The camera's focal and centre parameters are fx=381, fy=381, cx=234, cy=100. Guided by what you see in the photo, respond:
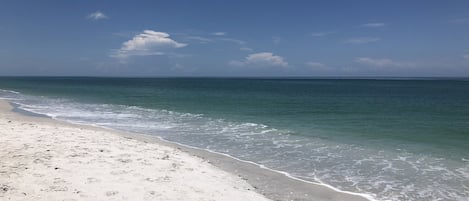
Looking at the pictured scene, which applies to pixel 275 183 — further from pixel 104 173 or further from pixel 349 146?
pixel 349 146

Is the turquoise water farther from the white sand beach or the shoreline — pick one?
the white sand beach

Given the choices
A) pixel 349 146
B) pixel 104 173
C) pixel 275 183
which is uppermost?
pixel 104 173

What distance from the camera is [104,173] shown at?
9078 mm

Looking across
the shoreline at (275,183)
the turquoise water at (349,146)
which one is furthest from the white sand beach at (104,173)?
the turquoise water at (349,146)

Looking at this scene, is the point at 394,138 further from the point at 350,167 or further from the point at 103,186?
the point at 103,186

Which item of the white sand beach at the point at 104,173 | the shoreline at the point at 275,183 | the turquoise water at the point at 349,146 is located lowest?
the turquoise water at the point at 349,146

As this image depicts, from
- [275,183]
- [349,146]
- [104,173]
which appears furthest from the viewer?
[349,146]

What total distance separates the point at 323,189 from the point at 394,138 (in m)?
10.2

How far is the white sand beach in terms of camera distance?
7660 mm

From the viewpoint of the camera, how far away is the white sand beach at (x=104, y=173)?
766 centimetres

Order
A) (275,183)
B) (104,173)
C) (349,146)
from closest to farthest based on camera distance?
(104,173), (275,183), (349,146)

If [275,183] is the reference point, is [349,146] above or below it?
below

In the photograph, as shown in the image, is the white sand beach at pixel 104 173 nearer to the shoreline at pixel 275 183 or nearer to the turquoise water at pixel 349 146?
the shoreline at pixel 275 183

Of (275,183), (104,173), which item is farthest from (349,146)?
(104,173)
